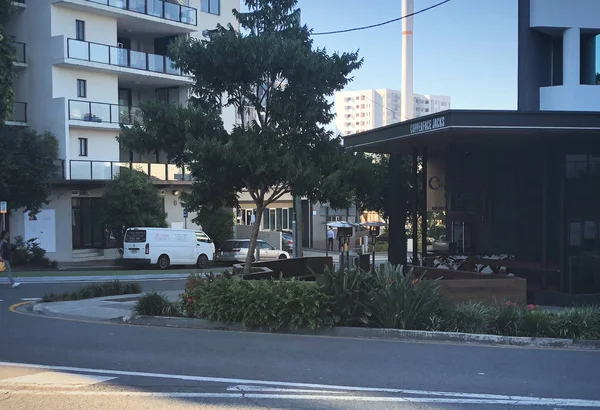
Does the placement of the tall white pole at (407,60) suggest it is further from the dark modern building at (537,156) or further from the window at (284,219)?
the dark modern building at (537,156)

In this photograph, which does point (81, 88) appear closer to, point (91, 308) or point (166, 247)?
point (166, 247)

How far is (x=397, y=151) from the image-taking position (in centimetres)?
2080

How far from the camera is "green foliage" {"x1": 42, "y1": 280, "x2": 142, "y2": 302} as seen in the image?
52.0ft

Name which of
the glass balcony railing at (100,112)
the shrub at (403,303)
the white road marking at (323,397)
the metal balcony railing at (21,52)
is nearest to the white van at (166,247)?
the glass balcony railing at (100,112)

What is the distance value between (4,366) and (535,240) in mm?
15040

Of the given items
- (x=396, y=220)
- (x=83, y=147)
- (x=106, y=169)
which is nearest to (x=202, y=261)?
(x=106, y=169)

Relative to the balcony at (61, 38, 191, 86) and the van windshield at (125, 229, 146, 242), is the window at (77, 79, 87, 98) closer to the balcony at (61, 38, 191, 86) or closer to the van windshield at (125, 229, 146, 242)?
the balcony at (61, 38, 191, 86)

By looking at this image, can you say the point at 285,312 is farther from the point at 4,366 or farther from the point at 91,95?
the point at 91,95

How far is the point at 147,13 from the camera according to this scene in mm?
35719

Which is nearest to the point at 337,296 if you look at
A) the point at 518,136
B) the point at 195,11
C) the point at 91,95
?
the point at 518,136

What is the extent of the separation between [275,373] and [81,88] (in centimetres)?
2989

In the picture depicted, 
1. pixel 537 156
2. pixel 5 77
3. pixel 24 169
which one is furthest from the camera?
pixel 24 169

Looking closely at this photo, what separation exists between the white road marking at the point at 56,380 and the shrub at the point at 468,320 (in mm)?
5792

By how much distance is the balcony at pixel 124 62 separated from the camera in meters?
32.9
